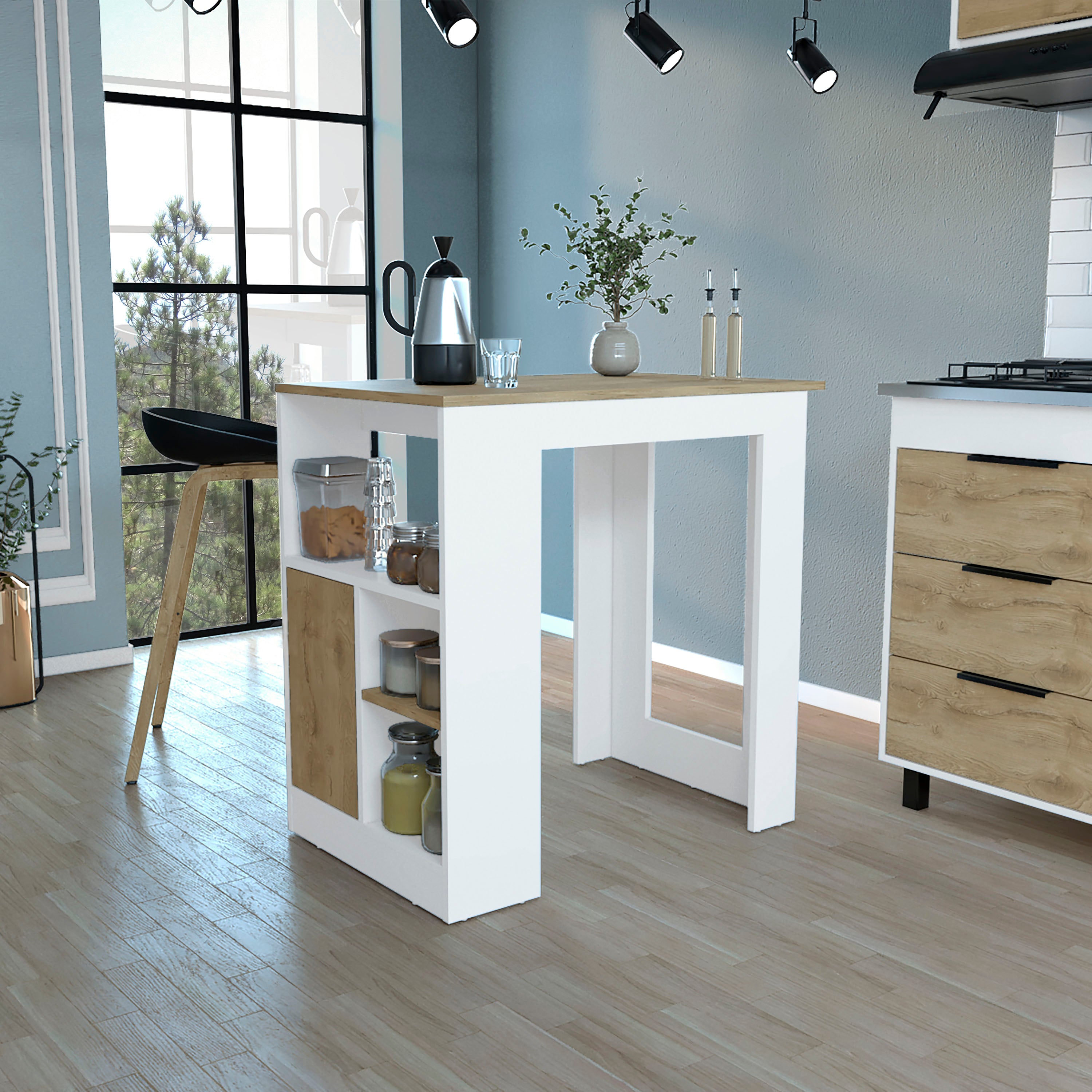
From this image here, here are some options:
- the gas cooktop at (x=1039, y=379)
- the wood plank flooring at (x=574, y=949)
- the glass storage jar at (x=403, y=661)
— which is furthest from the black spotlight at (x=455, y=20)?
the wood plank flooring at (x=574, y=949)

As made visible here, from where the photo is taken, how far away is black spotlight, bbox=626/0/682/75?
3.66m

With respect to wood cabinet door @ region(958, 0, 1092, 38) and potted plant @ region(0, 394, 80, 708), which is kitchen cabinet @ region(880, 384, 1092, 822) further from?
potted plant @ region(0, 394, 80, 708)

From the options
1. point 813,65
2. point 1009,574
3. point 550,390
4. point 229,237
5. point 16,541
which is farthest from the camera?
point 229,237

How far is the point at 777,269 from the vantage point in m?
3.80

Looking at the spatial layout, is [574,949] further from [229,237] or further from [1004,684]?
[229,237]

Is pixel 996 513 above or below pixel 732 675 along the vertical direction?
above

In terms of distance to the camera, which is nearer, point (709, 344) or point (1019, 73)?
point (1019, 73)

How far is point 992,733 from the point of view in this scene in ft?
8.77

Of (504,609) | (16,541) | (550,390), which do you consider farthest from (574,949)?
(16,541)

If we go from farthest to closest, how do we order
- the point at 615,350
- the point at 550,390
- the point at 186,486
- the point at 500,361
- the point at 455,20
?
the point at 186,486, the point at 455,20, the point at 615,350, the point at 500,361, the point at 550,390

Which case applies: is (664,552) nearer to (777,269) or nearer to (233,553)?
(777,269)

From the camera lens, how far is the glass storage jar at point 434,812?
2385 millimetres

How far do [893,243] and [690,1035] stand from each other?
2305 mm

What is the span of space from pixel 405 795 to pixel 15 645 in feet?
6.04
